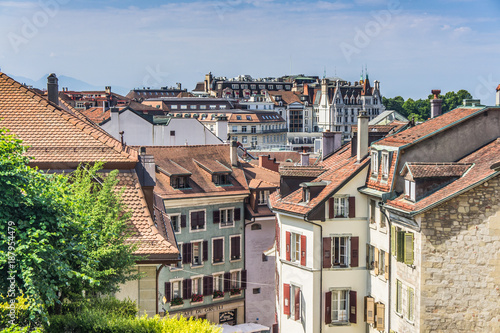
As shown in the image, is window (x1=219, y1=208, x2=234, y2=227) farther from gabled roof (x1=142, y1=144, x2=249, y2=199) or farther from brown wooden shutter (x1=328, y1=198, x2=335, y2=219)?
brown wooden shutter (x1=328, y1=198, x2=335, y2=219)

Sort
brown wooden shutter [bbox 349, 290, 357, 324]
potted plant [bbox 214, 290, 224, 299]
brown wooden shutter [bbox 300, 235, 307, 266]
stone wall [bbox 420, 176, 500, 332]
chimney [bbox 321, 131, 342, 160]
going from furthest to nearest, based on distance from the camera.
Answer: potted plant [bbox 214, 290, 224, 299] → chimney [bbox 321, 131, 342, 160] → brown wooden shutter [bbox 300, 235, 307, 266] → brown wooden shutter [bbox 349, 290, 357, 324] → stone wall [bbox 420, 176, 500, 332]

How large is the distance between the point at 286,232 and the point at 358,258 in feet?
13.6

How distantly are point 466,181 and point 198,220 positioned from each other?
2563cm

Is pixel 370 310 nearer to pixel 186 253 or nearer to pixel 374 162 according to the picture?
pixel 374 162

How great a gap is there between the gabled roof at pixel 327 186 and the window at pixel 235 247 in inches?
516

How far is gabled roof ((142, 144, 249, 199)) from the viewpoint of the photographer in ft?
165

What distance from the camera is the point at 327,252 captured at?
3628cm

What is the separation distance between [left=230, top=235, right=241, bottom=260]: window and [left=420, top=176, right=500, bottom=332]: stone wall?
25769 mm

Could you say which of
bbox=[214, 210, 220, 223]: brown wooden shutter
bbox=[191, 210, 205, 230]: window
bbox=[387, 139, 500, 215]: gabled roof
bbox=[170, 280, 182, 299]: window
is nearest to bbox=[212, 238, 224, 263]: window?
bbox=[214, 210, 220, 223]: brown wooden shutter

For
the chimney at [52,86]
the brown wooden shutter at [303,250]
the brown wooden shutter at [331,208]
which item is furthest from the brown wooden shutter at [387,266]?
the chimney at [52,86]

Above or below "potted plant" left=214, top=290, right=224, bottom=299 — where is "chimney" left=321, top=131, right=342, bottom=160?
above

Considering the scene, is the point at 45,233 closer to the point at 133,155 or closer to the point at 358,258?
the point at 133,155

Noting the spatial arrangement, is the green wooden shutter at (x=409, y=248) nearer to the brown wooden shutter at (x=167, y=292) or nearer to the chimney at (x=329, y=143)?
the chimney at (x=329, y=143)

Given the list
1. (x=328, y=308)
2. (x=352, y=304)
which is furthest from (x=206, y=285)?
(x=352, y=304)
